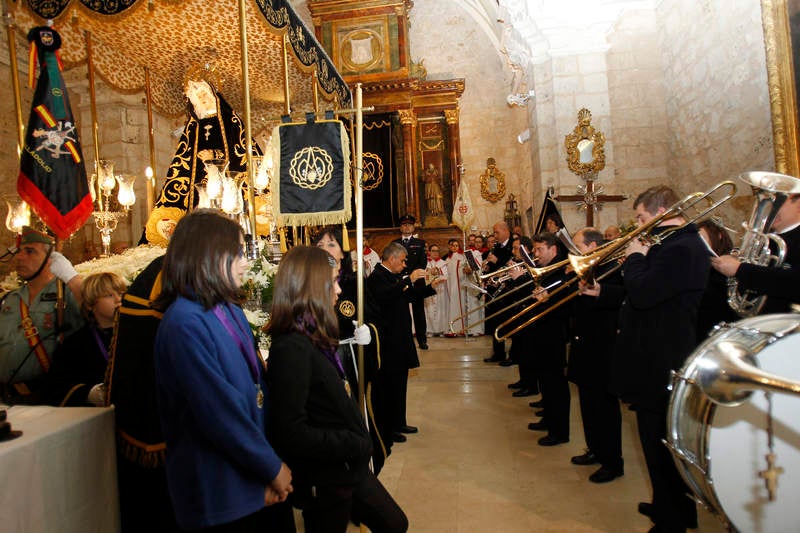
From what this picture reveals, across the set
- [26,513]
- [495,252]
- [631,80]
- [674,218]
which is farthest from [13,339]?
[631,80]

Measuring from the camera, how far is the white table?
1.52 meters

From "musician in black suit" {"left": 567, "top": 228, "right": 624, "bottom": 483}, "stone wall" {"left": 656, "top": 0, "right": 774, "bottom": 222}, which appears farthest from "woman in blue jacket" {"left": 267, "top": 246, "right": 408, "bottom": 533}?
"stone wall" {"left": 656, "top": 0, "right": 774, "bottom": 222}

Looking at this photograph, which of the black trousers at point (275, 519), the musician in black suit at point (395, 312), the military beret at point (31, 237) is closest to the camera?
the black trousers at point (275, 519)

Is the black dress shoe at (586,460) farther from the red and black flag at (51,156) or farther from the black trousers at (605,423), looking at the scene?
the red and black flag at (51,156)

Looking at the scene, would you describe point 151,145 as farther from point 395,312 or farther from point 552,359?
point 552,359

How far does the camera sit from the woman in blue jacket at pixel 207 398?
1.52 metres

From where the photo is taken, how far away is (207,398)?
1.51 meters

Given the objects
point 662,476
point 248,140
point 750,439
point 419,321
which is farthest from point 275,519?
point 419,321

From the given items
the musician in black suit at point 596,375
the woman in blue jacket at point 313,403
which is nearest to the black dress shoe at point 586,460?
the musician in black suit at point 596,375

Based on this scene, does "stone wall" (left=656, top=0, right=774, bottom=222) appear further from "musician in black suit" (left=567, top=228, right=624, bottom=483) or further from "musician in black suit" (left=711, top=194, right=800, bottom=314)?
"musician in black suit" (left=711, top=194, right=800, bottom=314)

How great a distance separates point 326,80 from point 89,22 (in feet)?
10.0

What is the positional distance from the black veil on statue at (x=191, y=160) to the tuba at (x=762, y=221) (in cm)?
496

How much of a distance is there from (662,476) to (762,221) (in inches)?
54.6

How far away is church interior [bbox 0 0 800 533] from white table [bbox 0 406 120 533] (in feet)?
6.21
